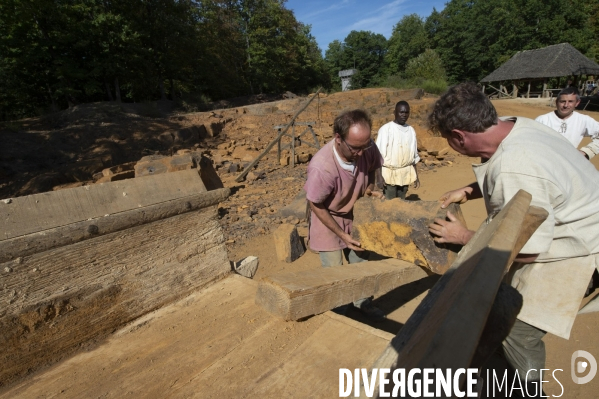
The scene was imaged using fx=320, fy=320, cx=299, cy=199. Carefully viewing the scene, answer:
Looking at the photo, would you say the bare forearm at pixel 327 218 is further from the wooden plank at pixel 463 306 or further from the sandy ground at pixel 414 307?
the wooden plank at pixel 463 306

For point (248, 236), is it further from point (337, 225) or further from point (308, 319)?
point (308, 319)

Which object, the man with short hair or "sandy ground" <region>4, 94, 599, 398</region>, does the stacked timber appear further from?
the man with short hair

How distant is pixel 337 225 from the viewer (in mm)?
2609

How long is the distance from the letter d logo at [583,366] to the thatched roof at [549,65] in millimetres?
30228

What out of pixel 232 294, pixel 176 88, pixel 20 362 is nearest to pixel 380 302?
pixel 232 294

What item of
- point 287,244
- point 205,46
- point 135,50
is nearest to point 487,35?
point 205,46

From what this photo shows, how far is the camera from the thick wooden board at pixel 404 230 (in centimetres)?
205

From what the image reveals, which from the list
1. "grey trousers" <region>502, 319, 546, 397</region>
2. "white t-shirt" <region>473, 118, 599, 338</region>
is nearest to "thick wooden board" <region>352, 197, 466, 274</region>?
"white t-shirt" <region>473, 118, 599, 338</region>

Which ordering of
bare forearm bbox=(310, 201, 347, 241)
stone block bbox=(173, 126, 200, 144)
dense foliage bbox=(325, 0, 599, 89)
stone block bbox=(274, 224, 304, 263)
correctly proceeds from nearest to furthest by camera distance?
bare forearm bbox=(310, 201, 347, 241) → stone block bbox=(274, 224, 304, 263) → stone block bbox=(173, 126, 200, 144) → dense foliage bbox=(325, 0, 599, 89)

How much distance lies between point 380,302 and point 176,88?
29166mm

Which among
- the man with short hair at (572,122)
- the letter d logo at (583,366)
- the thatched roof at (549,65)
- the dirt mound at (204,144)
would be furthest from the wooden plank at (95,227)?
the thatched roof at (549,65)

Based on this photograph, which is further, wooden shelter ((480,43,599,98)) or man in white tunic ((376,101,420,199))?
wooden shelter ((480,43,599,98))

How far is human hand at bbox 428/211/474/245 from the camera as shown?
70.9 inches

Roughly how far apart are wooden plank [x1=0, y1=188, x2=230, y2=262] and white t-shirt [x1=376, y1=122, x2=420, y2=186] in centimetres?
329
